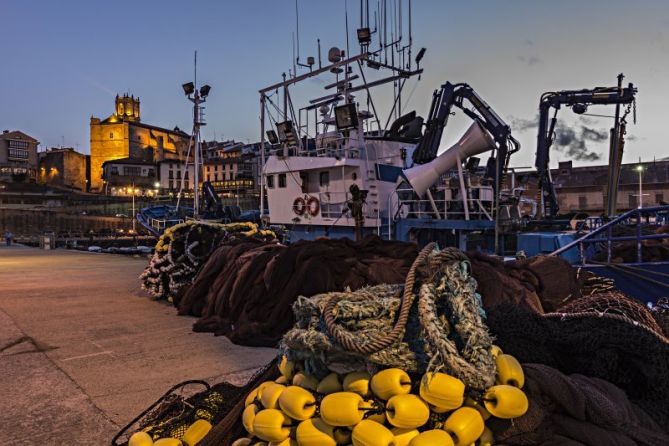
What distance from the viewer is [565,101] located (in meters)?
15.5

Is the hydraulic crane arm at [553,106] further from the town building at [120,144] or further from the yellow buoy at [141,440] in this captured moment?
the town building at [120,144]

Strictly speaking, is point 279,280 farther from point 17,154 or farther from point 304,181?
point 17,154

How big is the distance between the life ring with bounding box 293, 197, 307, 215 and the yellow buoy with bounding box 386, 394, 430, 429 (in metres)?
12.8

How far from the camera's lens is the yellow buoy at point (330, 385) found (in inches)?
83.1

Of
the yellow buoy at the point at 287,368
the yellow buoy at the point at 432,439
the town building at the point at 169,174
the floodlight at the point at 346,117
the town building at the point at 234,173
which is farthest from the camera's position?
the town building at the point at 169,174

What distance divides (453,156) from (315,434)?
33.9 feet

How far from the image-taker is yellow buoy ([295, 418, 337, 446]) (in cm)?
191

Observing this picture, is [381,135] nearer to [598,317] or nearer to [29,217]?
[598,317]

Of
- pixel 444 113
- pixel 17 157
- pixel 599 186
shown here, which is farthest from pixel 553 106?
pixel 17 157

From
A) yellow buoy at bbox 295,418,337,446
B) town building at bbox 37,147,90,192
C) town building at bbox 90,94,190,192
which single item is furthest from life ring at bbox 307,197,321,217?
town building at bbox 37,147,90,192

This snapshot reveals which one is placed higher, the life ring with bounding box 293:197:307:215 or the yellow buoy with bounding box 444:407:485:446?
the life ring with bounding box 293:197:307:215

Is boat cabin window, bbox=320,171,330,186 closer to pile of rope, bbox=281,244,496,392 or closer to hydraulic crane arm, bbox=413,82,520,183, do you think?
hydraulic crane arm, bbox=413,82,520,183

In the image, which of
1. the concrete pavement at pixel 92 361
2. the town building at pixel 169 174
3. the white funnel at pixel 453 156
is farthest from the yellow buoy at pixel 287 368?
the town building at pixel 169 174

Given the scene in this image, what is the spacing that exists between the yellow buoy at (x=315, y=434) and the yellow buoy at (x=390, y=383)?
9.4 inches
